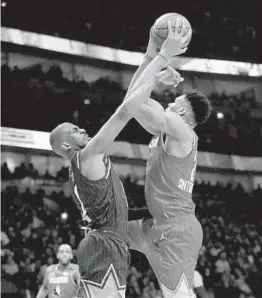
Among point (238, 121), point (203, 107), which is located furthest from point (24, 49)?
point (203, 107)

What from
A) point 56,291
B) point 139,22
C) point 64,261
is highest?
point 139,22

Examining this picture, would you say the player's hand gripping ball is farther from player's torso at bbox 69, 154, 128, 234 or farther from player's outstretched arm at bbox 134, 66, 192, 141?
player's torso at bbox 69, 154, 128, 234

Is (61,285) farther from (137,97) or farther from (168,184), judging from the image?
(137,97)

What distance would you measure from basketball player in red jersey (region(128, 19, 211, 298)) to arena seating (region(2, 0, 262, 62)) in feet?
50.5

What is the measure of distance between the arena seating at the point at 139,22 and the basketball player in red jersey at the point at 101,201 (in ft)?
52.6

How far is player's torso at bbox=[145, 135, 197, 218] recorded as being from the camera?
475 centimetres

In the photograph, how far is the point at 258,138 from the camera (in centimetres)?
2075

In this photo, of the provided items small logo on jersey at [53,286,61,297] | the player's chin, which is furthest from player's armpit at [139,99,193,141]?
small logo on jersey at [53,286,61,297]

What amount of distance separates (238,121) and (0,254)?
11400 millimetres

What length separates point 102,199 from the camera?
402 centimetres

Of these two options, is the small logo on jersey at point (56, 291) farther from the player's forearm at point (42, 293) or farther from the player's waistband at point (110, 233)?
the player's waistband at point (110, 233)

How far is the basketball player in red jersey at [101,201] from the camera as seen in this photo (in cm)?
388

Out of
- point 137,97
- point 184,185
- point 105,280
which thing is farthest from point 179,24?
point 105,280

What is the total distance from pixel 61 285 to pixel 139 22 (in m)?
14.5
